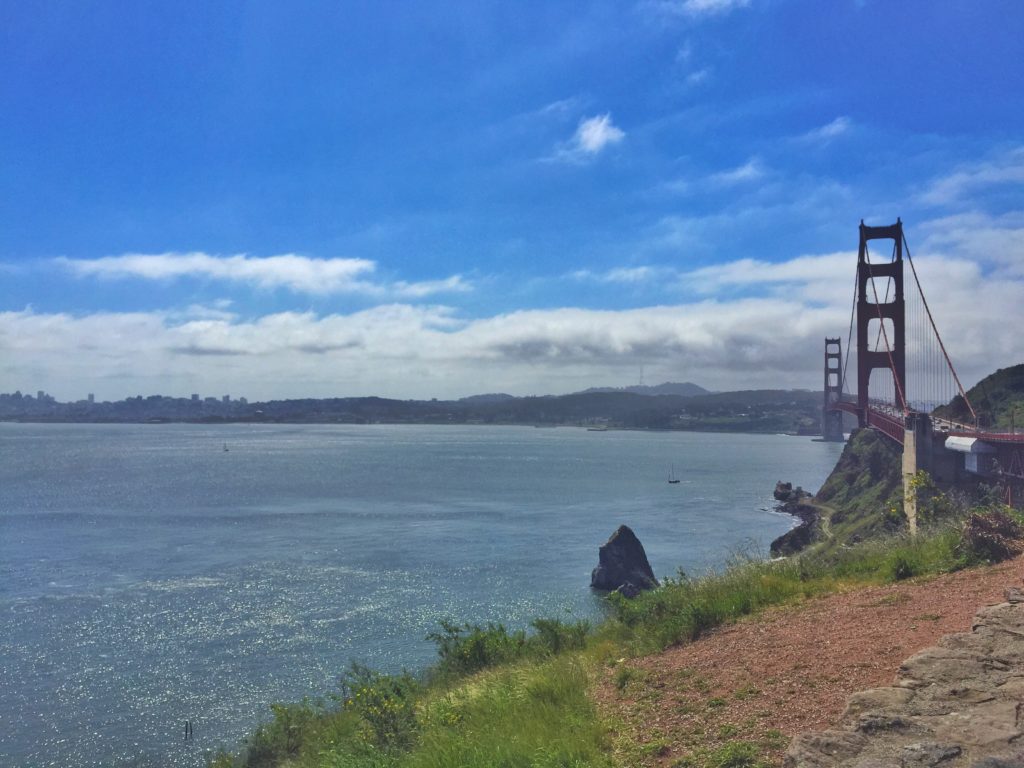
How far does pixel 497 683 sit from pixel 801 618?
140 inches

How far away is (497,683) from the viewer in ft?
28.7

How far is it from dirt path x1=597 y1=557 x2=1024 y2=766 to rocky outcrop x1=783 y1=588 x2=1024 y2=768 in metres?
0.40

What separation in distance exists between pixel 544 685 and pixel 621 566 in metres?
28.8

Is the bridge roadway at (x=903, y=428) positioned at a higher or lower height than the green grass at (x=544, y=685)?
higher

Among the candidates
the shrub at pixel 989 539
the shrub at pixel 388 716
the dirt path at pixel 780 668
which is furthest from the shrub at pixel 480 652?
the shrub at pixel 989 539

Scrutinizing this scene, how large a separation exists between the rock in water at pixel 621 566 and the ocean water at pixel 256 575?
1.21 metres

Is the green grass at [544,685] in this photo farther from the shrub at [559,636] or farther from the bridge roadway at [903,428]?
the bridge roadway at [903,428]

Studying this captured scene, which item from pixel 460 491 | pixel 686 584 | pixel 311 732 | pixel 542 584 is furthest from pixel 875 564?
pixel 460 491

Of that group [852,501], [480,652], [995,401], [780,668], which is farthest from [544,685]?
[852,501]

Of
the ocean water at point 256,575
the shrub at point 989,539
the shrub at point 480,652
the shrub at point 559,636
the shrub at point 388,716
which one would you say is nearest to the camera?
the shrub at point 388,716

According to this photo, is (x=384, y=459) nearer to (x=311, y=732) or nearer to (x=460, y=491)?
(x=460, y=491)

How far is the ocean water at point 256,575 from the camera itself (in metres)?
22.0

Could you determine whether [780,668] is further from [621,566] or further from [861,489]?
[861,489]

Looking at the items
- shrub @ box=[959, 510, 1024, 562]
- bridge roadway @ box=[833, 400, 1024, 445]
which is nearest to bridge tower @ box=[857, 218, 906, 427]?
bridge roadway @ box=[833, 400, 1024, 445]
